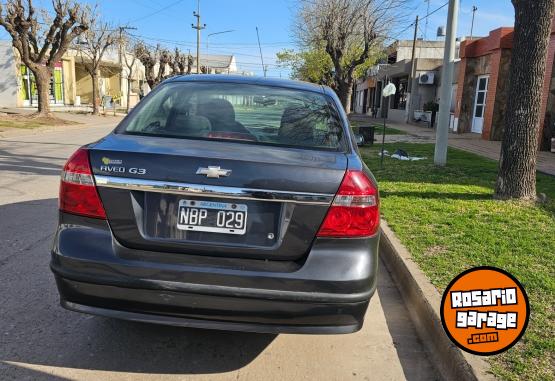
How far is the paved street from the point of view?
286 centimetres

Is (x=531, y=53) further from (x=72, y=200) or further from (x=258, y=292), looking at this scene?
(x=72, y=200)

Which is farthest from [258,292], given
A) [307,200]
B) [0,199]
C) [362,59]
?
[362,59]

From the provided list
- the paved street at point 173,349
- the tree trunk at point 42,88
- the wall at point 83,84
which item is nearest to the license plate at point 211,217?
the paved street at point 173,349

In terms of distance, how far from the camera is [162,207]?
2541mm

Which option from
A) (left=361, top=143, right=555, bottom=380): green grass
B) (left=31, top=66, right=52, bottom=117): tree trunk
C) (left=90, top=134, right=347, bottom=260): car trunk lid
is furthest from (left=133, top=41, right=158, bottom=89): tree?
(left=90, top=134, right=347, bottom=260): car trunk lid

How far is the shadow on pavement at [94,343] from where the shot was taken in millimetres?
2880

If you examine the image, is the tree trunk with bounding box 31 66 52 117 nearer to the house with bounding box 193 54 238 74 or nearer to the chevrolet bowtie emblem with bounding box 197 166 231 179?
the chevrolet bowtie emblem with bounding box 197 166 231 179

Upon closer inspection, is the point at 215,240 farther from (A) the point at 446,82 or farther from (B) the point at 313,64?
(B) the point at 313,64

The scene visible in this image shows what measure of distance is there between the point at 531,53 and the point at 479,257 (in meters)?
3.51

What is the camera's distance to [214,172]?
2508 mm

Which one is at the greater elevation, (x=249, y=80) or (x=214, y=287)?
(x=249, y=80)

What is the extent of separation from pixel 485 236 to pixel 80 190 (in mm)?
4206

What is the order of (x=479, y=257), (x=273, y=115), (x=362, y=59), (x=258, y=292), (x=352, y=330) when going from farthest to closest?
1. (x=362, y=59)
2. (x=479, y=257)
3. (x=273, y=115)
4. (x=352, y=330)
5. (x=258, y=292)

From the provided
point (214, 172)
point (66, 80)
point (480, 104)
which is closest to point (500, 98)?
point (480, 104)
